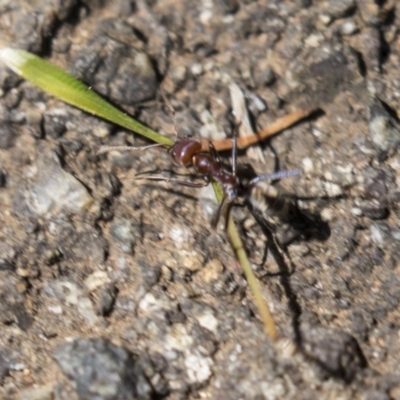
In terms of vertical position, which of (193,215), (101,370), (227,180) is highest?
(227,180)

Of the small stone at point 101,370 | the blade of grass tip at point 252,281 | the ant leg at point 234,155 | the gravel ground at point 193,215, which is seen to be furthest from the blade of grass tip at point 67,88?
the small stone at point 101,370

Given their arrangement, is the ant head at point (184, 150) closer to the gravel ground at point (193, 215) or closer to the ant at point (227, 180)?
the ant at point (227, 180)

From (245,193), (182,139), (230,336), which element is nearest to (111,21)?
(182,139)

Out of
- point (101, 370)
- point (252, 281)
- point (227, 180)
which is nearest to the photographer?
point (101, 370)

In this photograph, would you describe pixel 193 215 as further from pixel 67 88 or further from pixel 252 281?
pixel 67 88

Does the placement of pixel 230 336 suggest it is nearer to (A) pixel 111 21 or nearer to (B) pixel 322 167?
(B) pixel 322 167

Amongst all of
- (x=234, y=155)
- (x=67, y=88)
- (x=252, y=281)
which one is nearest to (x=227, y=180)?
(x=234, y=155)
